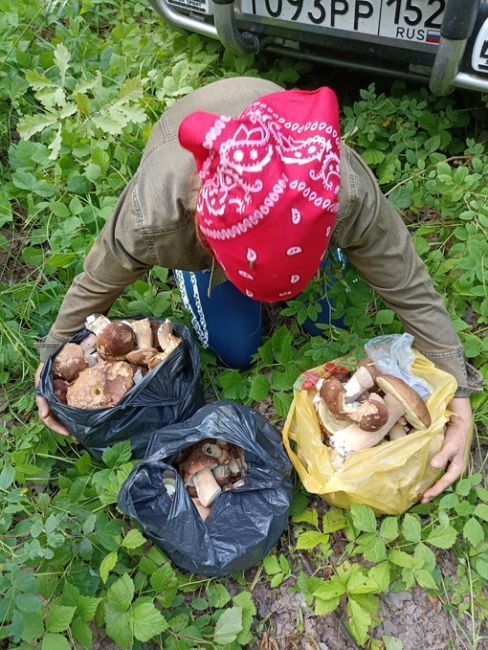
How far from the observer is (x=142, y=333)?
215cm

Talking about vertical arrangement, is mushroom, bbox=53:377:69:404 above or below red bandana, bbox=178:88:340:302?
below

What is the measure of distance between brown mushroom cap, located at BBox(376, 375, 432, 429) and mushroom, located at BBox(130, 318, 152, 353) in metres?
0.82

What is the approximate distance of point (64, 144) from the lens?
2.75 metres

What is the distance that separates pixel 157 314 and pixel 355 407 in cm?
94

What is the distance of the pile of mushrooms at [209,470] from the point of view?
200cm

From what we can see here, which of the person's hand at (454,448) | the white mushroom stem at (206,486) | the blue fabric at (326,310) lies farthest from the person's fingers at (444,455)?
the white mushroom stem at (206,486)

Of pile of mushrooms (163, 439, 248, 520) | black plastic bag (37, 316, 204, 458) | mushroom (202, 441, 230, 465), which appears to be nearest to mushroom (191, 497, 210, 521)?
pile of mushrooms (163, 439, 248, 520)

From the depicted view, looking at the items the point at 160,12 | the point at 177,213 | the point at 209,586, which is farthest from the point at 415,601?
the point at 160,12

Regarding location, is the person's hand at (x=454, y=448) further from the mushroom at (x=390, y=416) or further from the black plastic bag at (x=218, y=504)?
the black plastic bag at (x=218, y=504)

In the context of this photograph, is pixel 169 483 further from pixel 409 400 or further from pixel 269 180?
pixel 269 180

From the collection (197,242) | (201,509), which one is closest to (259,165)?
(197,242)

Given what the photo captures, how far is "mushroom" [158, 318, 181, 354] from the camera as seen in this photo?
2.11 meters

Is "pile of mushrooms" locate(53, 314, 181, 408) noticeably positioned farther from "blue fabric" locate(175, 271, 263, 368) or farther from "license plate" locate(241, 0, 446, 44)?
"license plate" locate(241, 0, 446, 44)

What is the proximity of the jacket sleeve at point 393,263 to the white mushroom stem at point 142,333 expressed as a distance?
78 centimetres
